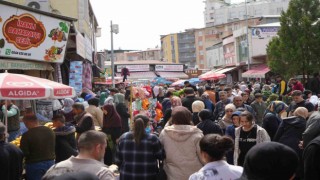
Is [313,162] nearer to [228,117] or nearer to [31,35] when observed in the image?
[228,117]

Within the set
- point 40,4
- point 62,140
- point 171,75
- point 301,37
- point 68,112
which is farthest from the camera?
point 171,75

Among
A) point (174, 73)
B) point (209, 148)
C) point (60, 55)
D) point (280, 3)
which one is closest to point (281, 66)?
point (60, 55)

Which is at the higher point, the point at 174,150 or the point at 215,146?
the point at 215,146

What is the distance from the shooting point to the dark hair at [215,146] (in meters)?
4.03

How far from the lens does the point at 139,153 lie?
229 inches

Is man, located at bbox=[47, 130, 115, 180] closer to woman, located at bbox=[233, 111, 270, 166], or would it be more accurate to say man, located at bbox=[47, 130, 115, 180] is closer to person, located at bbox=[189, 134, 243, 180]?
person, located at bbox=[189, 134, 243, 180]

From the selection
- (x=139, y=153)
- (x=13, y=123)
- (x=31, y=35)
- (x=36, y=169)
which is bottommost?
(x=36, y=169)

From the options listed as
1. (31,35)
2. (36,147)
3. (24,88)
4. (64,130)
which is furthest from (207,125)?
(31,35)

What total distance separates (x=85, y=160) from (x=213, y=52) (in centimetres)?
7244

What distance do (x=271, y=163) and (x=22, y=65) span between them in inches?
403

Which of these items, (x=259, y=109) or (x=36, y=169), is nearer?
(x=36, y=169)

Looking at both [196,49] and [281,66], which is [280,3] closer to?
[196,49]

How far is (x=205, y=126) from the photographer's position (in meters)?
7.11

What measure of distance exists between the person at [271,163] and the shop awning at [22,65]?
9229mm
